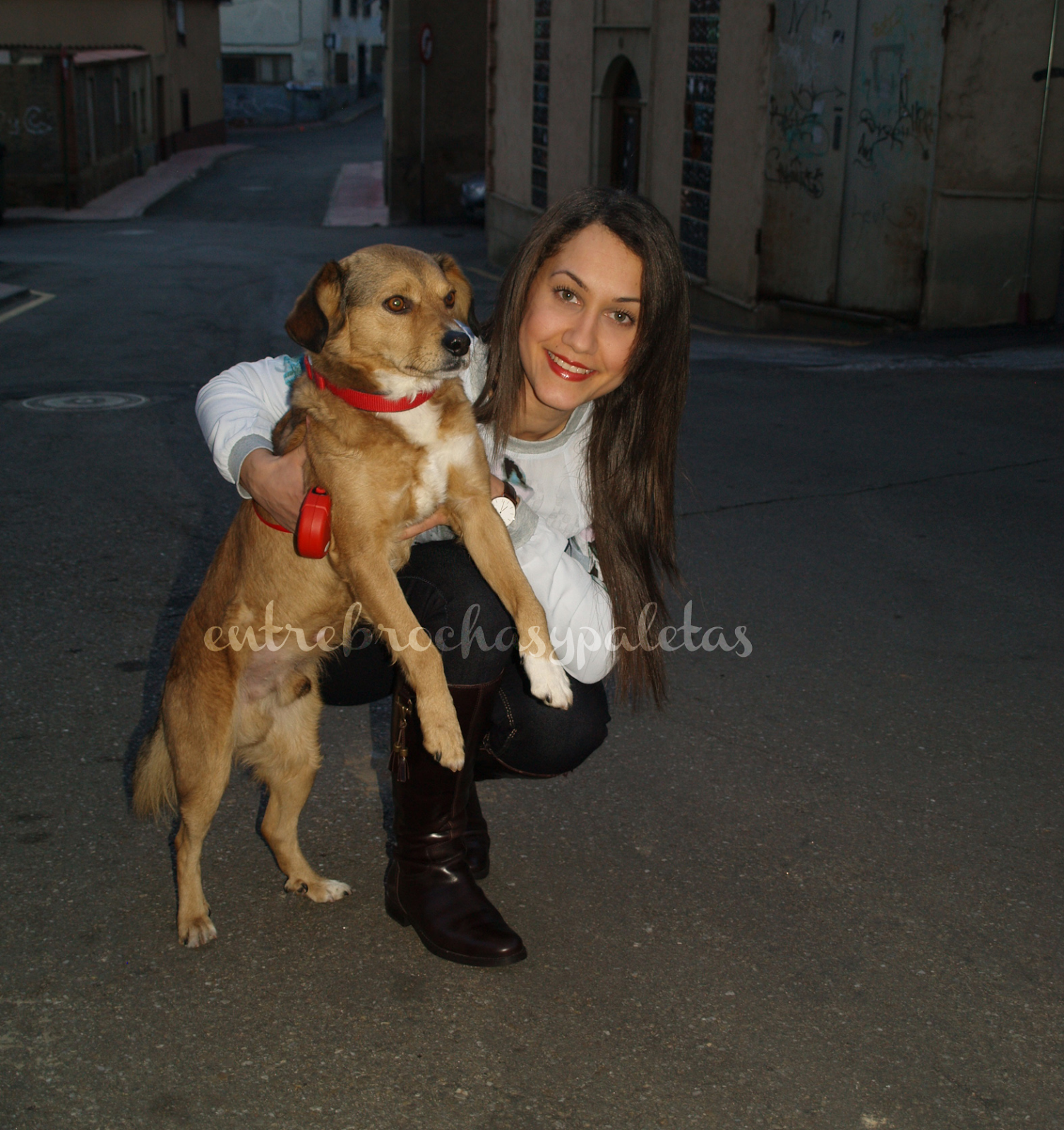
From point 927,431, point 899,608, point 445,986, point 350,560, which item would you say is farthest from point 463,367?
point 927,431

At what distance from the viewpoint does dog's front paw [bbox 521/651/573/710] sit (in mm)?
2879

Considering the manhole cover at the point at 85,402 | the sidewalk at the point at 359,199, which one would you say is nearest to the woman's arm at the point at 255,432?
the manhole cover at the point at 85,402

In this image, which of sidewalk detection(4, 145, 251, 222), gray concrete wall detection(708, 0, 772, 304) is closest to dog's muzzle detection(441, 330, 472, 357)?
gray concrete wall detection(708, 0, 772, 304)

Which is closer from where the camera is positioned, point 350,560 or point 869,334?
point 350,560

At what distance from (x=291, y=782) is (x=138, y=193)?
2997 cm

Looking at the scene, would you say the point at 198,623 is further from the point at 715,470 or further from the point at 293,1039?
the point at 715,470

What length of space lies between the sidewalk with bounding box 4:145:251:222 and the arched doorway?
1452cm

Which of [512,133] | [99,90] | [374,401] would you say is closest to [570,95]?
[512,133]

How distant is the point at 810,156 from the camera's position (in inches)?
449

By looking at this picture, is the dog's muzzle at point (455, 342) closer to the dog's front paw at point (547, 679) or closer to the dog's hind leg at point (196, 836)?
the dog's front paw at point (547, 679)

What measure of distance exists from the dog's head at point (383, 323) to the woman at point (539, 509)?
187 mm

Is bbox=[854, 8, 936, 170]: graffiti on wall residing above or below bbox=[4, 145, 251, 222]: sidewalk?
above

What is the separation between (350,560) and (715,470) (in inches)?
174

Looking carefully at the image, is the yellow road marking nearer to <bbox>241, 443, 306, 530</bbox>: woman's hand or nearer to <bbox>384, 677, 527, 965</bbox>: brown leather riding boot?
<bbox>241, 443, 306, 530</bbox>: woman's hand
